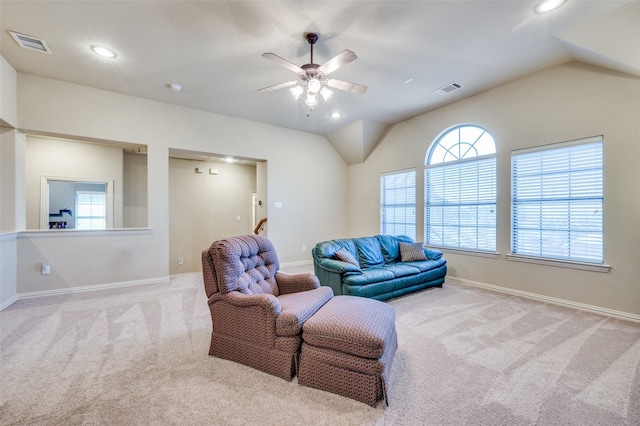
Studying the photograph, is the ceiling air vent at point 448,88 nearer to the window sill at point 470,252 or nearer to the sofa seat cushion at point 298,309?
the window sill at point 470,252

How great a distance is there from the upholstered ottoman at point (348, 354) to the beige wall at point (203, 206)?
5380mm

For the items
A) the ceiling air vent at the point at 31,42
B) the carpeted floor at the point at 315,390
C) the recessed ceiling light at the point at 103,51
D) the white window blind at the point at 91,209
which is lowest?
the carpeted floor at the point at 315,390

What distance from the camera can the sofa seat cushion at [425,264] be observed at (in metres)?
3.92

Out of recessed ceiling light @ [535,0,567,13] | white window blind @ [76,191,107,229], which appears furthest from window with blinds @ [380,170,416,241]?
white window blind @ [76,191,107,229]

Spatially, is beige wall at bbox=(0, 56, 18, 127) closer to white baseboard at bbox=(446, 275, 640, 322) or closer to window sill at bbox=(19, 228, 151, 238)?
window sill at bbox=(19, 228, 151, 238)

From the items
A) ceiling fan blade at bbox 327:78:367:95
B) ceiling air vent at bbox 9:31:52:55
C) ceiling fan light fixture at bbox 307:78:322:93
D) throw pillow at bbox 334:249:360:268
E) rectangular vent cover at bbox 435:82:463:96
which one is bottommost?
throw pillow at bbox 334:249:360:268

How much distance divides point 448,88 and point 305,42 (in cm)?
251

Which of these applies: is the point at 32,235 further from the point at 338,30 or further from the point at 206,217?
Answer: the point at 338,30

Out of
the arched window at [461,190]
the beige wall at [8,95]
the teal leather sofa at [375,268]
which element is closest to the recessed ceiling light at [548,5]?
the arched window at [461,190]

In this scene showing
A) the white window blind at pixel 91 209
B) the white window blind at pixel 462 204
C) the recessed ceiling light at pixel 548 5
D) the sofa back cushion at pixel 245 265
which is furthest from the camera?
the white window blind at pixel 91 209

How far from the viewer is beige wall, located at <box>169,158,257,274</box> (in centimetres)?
619

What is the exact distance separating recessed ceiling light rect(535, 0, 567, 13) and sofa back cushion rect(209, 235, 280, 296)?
3.45 metres

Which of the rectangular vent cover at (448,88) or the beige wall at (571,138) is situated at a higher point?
the rectangular vent cover at (448,88)

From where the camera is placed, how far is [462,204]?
4.70 m
